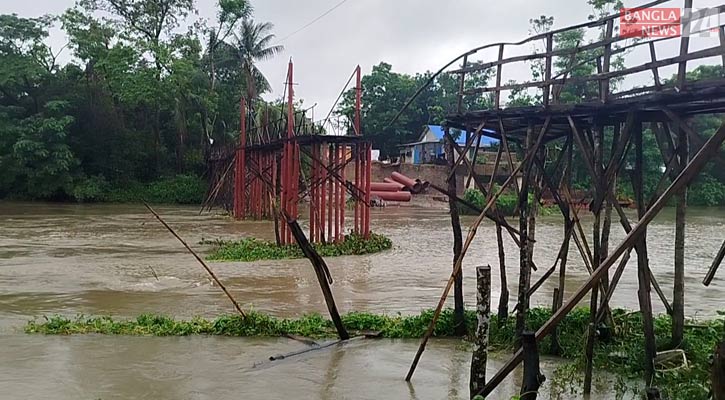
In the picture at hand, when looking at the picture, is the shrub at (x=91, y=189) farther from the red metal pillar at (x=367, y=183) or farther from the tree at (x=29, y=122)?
the red metal pillar at (x=367, y=183)

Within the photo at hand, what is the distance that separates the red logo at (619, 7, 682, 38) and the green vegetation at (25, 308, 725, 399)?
11.4ft

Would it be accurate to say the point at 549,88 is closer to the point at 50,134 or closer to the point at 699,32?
the point at 699,32

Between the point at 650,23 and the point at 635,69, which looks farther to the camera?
the point at 650,23

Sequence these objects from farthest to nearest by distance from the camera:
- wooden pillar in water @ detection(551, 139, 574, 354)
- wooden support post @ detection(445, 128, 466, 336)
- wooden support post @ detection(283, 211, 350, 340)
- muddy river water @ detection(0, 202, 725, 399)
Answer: wooden support post @ detection(445, 128, 466, 336) < wooden pillar in water @ detection(551, 139, 574, 354) < wooden support post @ detection(283, 211, 350, 340) < muddy river water @ detection(0, 202, 725, 399)

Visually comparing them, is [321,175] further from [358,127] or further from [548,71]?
[548,71]

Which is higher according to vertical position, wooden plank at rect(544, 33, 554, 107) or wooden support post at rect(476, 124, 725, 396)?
wooden plank at rect(544, 33, 554, 107)

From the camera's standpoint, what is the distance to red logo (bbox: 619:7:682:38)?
638 cm

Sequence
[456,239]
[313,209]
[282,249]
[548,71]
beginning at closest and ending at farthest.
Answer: [548,71] < [456,239] < [282,249] < [313,209]

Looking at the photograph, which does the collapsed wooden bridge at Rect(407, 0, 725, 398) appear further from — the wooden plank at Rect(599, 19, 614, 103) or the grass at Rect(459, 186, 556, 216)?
the grass at Rect(459, 186, 556, 216)

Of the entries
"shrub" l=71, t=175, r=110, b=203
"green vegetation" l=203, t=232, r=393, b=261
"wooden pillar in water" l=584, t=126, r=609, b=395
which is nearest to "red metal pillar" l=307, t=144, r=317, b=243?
"green vegetation" l=203, t=232, r=393, b=261

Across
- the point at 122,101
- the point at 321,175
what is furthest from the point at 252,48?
the point at 321,175

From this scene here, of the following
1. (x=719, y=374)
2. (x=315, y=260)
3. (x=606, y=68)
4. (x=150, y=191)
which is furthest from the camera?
(x=150, y=191)

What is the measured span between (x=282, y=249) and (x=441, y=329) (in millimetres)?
9195

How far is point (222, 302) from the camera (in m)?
11.9
